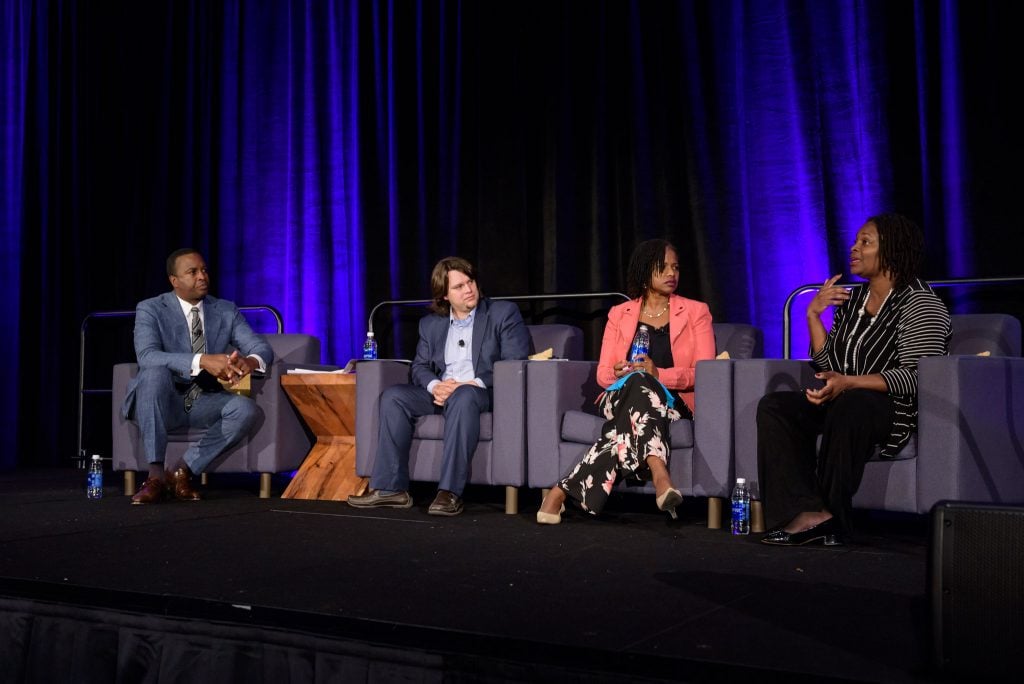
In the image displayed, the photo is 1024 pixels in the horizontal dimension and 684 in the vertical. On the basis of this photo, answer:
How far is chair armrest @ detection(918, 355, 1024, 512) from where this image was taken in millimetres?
3125

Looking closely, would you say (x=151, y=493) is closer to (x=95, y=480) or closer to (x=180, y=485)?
(x=180, y=485)

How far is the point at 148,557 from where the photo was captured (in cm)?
296

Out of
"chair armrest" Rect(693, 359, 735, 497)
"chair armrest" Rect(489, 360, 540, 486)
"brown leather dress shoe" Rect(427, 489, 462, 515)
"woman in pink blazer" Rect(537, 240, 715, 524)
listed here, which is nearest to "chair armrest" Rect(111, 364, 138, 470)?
"brown leather dress shoe" Rect(427, 489, 462, 515)

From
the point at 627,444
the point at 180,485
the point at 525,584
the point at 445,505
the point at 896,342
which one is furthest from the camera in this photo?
the point at 180,485

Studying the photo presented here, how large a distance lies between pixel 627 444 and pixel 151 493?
2.14m

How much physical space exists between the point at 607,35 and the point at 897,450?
2.93 metres

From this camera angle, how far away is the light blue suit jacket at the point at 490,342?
4309 mm

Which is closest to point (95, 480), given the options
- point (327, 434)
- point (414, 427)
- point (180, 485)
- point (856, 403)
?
point (180, 485)

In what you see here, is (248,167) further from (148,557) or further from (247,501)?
(148,557)

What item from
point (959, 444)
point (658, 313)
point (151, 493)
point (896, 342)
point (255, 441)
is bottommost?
point (151, 493)

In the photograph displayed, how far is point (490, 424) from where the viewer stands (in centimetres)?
416

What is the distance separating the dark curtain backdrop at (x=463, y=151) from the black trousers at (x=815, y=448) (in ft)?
4.94

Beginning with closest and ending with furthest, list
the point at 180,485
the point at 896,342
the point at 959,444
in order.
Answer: the point at 959,444
the point at 896,342
the point at 180,485

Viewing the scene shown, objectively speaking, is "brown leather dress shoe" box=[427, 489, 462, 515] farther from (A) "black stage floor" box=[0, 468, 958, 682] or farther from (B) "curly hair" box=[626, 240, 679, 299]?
(B) "curly hair" box=[626, 240, 679, 299]
